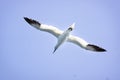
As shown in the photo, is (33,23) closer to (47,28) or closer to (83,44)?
(47,28)

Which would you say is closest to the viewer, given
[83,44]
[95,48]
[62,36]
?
[62,36]

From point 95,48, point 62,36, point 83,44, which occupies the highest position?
point 83,44

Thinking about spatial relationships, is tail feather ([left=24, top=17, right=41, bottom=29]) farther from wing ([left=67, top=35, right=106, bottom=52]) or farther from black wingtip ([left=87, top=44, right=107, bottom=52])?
black wingtip ([left=87, top=44, right=107, bottom=52])

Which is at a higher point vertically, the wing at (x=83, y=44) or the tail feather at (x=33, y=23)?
the wing at (x=83, y=44)

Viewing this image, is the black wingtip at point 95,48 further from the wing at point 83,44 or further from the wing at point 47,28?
the wing at point 47,28

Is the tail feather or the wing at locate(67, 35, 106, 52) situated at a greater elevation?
the wing at locate(67, 35, 106, 52)

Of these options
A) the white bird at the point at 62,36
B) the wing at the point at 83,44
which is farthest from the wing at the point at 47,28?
the wing at the point at 83,44

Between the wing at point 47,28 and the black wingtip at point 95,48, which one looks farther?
the wing at point 47,28

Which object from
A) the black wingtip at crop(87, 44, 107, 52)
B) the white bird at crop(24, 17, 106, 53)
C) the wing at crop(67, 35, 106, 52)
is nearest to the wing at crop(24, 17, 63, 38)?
the white bird at crop(24, 17, 106, 53)

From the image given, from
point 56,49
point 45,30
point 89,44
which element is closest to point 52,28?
point 45,30

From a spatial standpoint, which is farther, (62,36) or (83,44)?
(83,44)

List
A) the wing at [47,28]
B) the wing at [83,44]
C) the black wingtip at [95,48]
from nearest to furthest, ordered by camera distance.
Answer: the black wingtip at [95,48], the wing at [83,44], the wing at [47,28]

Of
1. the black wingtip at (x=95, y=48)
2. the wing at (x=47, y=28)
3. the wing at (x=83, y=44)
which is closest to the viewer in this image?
the black wingtip at (x=95, y=48)

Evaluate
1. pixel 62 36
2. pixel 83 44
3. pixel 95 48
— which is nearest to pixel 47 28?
pixel 62 36
